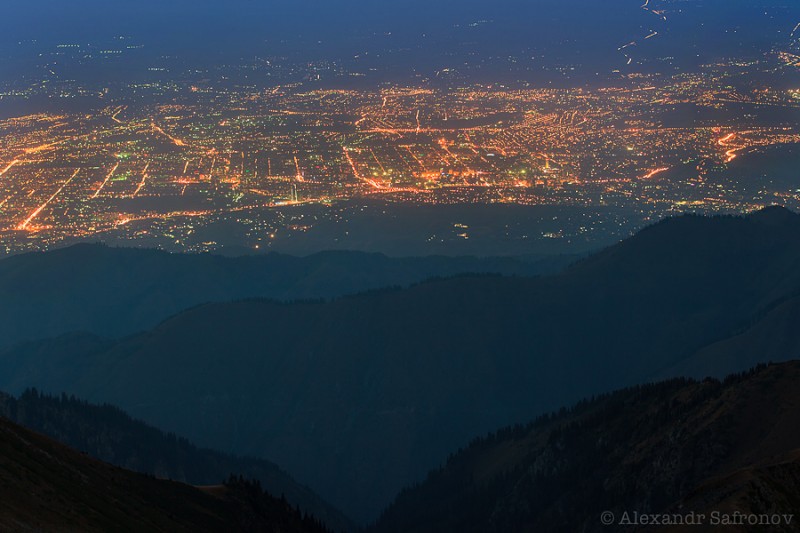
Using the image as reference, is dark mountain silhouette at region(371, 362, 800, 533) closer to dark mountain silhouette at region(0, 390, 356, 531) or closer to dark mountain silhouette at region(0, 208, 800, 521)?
dark mountain silhouette at region(0, 390, 356, 531)

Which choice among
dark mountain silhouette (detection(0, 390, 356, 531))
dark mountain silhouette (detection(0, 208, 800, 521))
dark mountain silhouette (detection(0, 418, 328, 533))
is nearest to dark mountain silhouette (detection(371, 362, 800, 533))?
dark mountain silhouette (detection(0, 390, 356, 531))

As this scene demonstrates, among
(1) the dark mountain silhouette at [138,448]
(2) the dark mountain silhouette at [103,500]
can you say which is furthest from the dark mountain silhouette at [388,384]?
(2) the dark mountain silhouette at [103,500]

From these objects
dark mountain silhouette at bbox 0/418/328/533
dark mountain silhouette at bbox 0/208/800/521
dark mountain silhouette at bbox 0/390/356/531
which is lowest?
dark mountain silhouette at bbox 0/208/800/521

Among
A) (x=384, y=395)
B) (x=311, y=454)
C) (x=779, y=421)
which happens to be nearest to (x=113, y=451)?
(x=311, y=454)

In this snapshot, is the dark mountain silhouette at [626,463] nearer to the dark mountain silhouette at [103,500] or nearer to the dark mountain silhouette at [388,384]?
the dark mountain silhouette at [388,384]

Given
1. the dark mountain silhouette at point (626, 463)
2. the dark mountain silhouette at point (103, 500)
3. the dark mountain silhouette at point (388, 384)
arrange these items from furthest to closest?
the dark mountain silhouette at point (388, 384)
the dark mountain silhouette at point (626, 463)
the dark mountain silhouette at point (103, 500)
